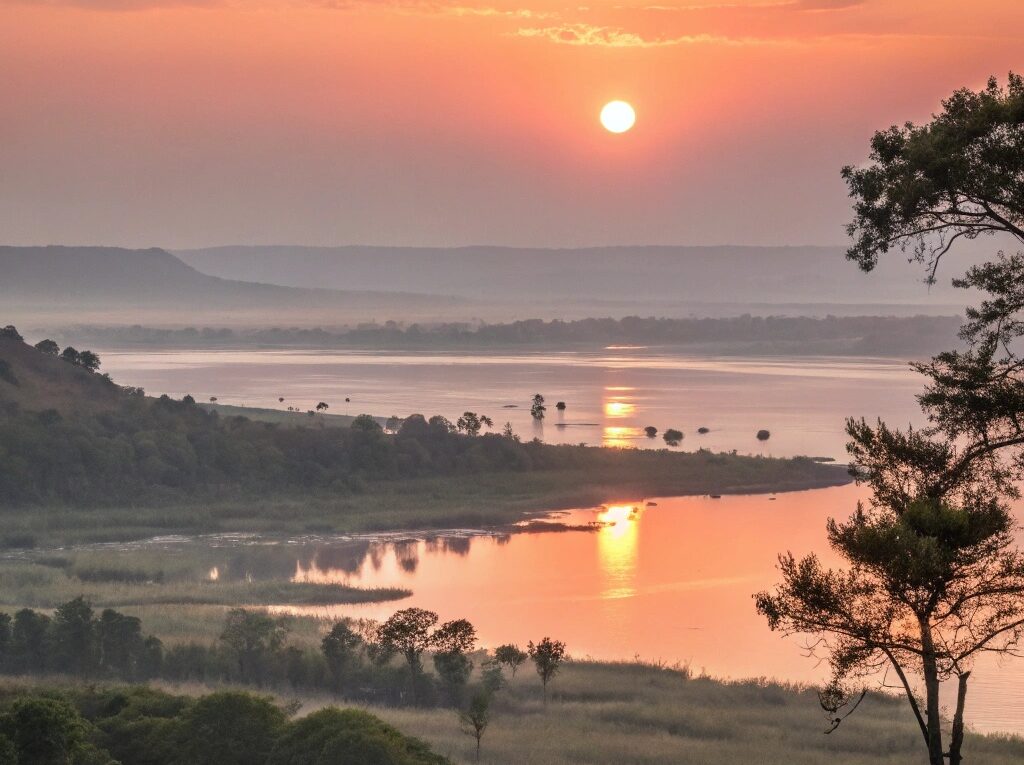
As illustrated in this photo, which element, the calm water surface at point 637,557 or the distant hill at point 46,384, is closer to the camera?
the calm water surface at point 637,557

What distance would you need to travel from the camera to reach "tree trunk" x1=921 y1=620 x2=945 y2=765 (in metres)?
11.6

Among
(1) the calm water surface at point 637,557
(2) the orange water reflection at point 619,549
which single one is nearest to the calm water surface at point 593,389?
(1) the calm water surface at point 637,557

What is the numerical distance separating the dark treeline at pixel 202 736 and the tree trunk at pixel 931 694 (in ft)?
26.5

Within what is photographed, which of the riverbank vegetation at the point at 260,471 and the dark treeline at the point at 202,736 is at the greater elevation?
the riverbank vegetation at the point at 260,471

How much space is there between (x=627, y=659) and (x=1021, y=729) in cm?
916

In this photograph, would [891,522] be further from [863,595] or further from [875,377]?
[875,377]

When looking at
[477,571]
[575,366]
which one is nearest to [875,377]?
[575,366]

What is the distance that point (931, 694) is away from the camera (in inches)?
461

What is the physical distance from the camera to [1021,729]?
26.9 meters

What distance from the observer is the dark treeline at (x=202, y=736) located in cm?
1709

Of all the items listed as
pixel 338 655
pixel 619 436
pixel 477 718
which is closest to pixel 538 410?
pixel 619 436

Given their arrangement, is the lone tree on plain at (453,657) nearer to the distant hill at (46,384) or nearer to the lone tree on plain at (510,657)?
the lone tree on plain at (510,657)

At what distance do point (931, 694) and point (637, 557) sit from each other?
117 feet

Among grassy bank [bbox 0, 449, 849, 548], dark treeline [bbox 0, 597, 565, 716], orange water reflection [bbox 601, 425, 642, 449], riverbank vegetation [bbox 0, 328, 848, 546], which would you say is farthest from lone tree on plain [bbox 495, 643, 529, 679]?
orange water reflection [bbox 601, 425, 642, 449]
